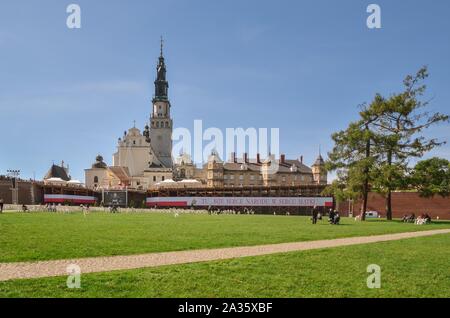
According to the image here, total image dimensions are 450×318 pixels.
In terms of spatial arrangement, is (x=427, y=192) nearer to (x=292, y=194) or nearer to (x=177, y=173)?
(x=292, y=194)

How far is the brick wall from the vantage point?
56906 mm

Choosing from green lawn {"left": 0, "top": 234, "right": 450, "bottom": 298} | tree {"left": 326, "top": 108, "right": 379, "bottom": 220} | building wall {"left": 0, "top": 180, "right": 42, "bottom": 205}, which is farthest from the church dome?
green lawn {"left": 0, "top": 234, "right": 450, "bottom": 298}

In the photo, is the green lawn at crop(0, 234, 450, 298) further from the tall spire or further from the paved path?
the tall spire

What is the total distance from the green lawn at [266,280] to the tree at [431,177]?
3106 centimetres

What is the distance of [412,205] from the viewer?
194 ft

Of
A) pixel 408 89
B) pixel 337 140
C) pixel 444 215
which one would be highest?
pixel 408 89

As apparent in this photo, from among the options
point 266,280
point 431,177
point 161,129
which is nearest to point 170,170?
point 161,129

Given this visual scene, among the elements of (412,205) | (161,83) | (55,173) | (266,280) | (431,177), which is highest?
(161,83)

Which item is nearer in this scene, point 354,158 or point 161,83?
point 354,158

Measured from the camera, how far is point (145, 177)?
360 feet

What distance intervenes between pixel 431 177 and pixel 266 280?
37241 millimetres

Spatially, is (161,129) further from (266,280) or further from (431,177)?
(266,280)

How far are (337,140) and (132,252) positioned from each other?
3452 centimetres
